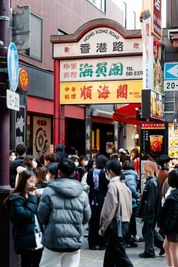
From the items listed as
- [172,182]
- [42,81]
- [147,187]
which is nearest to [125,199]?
[172,182]

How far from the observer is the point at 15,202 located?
5797 mm

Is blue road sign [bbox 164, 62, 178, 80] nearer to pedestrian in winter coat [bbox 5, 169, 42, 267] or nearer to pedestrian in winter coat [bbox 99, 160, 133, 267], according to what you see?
pedestrian in winter coat [bbox 99, 160, 133, 267]

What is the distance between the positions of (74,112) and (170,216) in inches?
686

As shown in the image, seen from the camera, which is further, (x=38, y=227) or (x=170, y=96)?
(x=170, y=96)

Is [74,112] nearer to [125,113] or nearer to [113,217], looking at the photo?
[125,113]

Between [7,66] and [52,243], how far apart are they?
8.58 feet

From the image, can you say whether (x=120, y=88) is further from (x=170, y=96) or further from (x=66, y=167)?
(x=66, y=167)

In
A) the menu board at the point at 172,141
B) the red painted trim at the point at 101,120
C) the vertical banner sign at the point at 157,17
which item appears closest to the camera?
the vertical banner sign at the point at 157,17

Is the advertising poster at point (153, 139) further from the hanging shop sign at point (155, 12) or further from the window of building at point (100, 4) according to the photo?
the window of building at point (100, 4)

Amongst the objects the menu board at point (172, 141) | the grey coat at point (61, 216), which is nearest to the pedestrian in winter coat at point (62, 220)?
the grey coat at point (61, 216)

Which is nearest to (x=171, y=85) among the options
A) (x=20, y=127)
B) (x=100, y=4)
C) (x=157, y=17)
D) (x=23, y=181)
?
(x=157, y=17)

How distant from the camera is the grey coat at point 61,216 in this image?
5488mm

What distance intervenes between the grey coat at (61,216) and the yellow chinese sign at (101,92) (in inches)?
401

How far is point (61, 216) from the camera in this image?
5.51 metres
